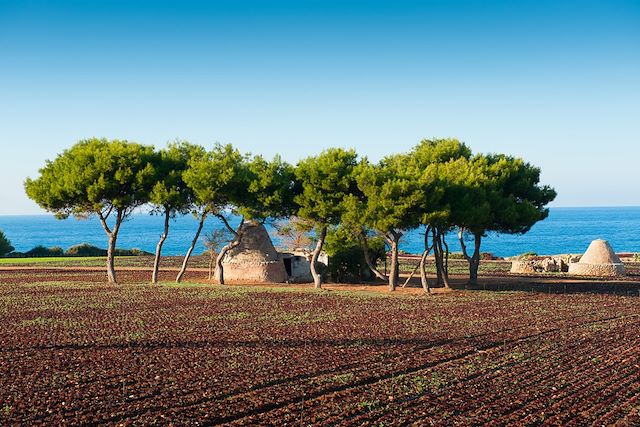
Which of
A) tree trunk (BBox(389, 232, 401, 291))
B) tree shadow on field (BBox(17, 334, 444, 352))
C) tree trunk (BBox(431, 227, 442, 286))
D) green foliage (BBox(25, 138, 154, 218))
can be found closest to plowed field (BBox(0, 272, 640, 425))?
tree shadow on field (BBox(17, 334, 444, 352))

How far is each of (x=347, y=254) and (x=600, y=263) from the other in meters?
22.2

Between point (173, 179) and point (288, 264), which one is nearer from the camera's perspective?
point (173, 179)

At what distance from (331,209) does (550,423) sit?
2769 cm

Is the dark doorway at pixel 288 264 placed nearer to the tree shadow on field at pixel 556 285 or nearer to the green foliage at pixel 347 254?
the green foliage at pixel 347 254

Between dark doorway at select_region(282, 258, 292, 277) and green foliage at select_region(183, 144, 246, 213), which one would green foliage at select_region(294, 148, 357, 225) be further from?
dark doorway at select_region(282, 258, 292, 277)

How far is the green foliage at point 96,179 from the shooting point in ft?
134

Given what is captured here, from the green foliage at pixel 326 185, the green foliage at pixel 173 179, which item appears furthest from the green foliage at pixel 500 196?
the green foliage at pixel 173 179

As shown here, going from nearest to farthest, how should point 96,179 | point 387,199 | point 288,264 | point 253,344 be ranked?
point 253,344
point 387,199
point 96,179
point 288,264

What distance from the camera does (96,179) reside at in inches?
1623

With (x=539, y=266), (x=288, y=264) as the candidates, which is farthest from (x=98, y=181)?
(x=539, y=266)

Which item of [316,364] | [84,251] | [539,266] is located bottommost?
[316,364]

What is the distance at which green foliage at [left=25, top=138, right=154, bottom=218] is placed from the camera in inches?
1613

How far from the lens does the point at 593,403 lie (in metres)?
13.9

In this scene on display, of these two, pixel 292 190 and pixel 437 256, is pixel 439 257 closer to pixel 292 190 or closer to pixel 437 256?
pixel 437 256
